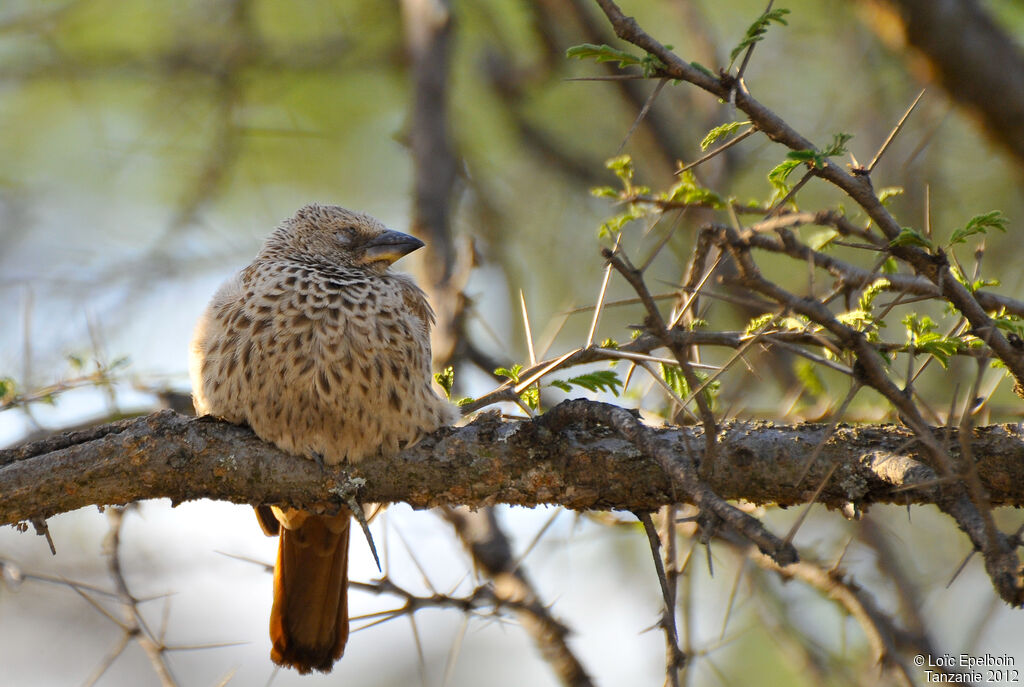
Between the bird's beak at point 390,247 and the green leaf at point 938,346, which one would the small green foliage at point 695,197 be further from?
the bird's beak at point 390,247

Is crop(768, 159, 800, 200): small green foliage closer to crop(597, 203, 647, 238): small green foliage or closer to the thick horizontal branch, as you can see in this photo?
crop(597, 203, 647, 238): small green foliage

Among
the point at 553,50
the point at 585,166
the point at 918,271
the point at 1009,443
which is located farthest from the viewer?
the point at 585,166

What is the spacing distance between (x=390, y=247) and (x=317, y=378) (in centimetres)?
91

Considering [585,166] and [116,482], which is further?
[585,166]

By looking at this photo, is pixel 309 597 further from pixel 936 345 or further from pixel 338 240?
pixel 936 345

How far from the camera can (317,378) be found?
2977mm

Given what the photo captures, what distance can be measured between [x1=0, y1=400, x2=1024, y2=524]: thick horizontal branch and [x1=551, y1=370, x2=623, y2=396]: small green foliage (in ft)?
0.35

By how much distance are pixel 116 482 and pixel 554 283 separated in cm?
396

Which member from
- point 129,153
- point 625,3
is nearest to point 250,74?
point 129,153

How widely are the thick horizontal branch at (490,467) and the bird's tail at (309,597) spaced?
596 mm

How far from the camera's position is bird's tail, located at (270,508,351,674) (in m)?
3.36

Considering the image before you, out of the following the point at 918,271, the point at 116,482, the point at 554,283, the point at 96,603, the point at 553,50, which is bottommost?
the point at 918,271

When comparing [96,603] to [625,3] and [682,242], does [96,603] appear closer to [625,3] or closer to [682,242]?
[682,242]

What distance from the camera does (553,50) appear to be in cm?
530
